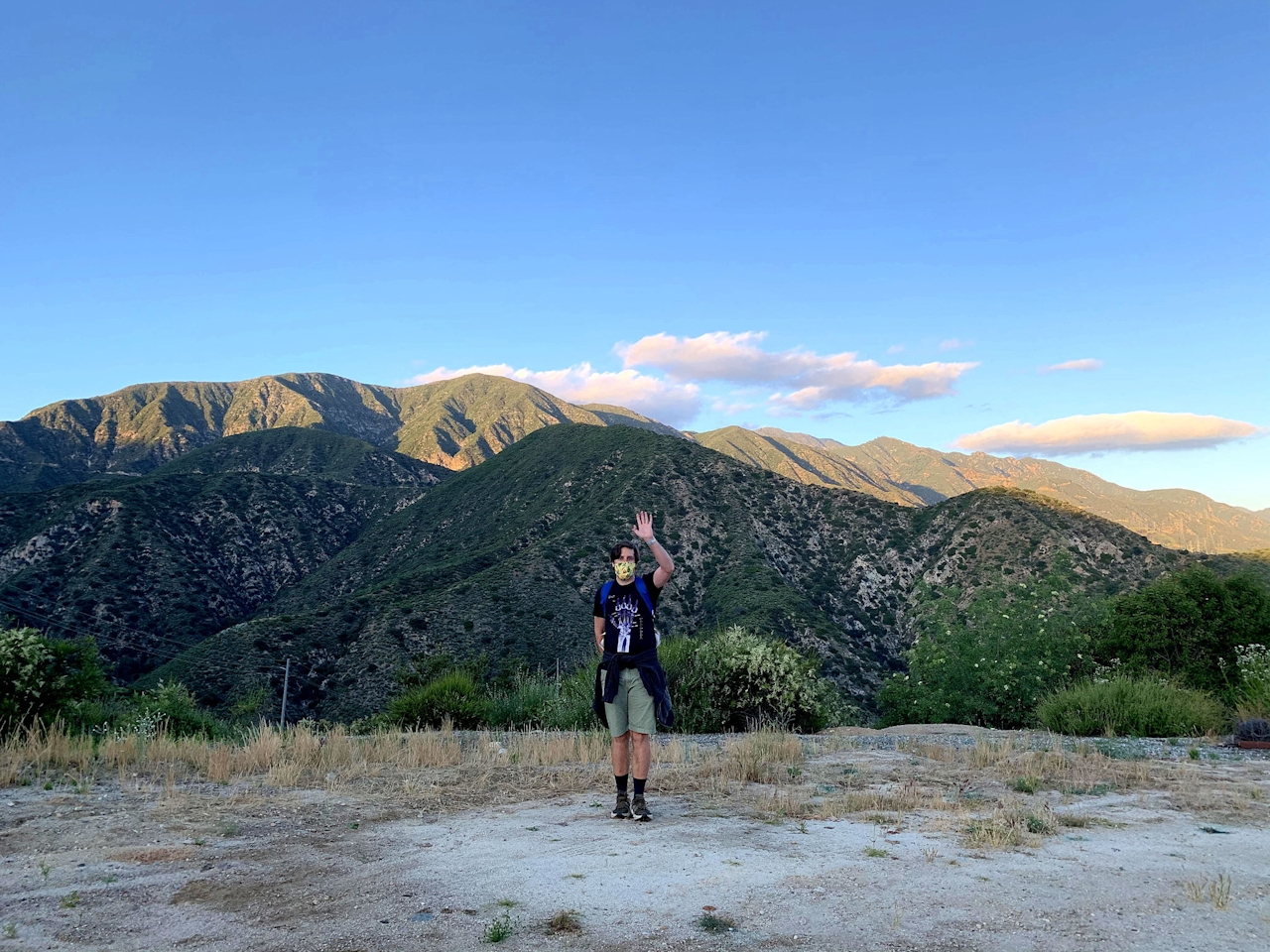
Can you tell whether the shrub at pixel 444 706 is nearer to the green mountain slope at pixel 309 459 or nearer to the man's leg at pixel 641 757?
the man's leg at pixel 641 757

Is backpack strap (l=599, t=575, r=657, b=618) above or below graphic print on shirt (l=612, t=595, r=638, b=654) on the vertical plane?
above

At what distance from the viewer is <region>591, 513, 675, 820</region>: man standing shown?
6.71 m

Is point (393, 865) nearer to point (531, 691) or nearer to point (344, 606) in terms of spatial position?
point (531, 691)

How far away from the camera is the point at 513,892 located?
15.6ft

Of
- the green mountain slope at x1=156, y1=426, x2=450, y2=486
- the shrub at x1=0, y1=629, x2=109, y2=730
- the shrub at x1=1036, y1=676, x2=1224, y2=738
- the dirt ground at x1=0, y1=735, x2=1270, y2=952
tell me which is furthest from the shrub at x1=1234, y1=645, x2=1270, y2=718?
the green mountain slope at x1=156, y1=426, x2=450, y2=486

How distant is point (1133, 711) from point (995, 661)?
10.7m

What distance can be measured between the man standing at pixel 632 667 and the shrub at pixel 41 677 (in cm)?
846

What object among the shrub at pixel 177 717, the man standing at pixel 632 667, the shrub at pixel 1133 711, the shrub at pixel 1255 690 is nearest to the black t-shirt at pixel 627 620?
the man standing at pixel 632 667

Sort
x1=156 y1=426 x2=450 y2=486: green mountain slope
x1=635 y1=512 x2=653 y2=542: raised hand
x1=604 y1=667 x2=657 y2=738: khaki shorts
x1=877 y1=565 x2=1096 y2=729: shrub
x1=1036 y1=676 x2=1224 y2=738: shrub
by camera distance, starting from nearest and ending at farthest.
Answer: x1=635 y1=512 x2=653 y2=542: raised hand, x1=604 y1=667 x2=657 y2=738: khaki shorts, x1=1036 y1=676 x2=1224 y2=738: shrub, x1=877 y1=565 x2=1096 y2=729: shrub, x1=156 y1=426 x2=450 y2=486: green mountain slope

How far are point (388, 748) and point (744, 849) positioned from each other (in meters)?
6.01

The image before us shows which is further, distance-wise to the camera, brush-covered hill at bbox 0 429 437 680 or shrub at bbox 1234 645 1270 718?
brush-covered hill at bbox 0 429 437 680

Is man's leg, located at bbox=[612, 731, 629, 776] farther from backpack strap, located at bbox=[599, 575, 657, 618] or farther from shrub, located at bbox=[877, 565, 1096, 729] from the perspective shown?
shrub, located at bbox=[877, 565, 1096, 729]

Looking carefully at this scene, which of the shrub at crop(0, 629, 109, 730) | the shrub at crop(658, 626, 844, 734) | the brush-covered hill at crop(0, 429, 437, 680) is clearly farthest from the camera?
the brush-covered hill at crop(0, 429, 437, 680)

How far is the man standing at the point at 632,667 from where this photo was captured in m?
6.71
